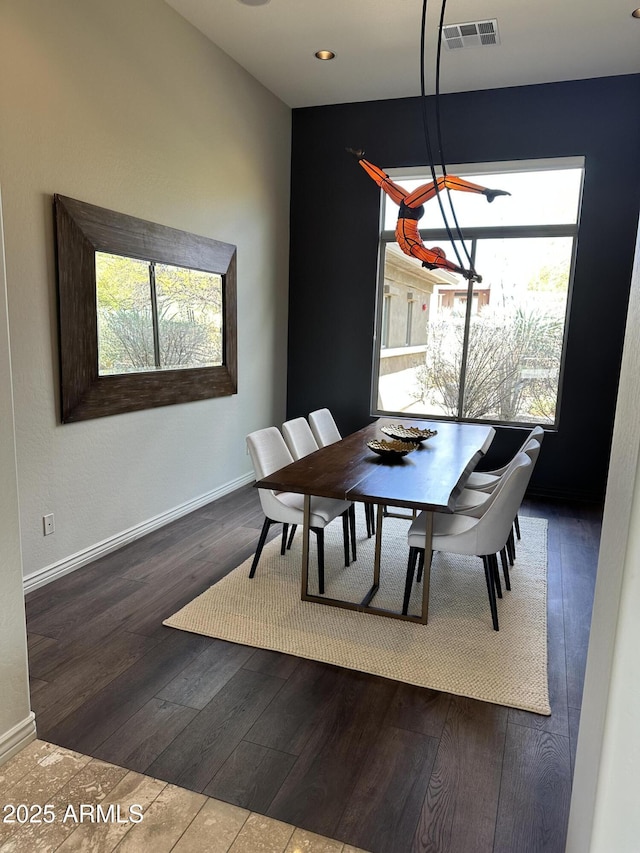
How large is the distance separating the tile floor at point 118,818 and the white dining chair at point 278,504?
1425mm

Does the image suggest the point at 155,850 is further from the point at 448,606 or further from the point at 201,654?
the point at 448,606

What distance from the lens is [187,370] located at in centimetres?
421

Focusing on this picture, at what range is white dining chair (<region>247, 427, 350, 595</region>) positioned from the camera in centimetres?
306

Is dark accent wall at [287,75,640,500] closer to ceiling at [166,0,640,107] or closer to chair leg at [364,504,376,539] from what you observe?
ceiling at [166,0,640,107]

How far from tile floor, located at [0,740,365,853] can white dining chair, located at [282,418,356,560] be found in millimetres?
1973

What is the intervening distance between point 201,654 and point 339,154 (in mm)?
4729

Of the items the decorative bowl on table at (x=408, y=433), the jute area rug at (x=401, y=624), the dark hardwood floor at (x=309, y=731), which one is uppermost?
the decorative bowl on table at (x=408, y=433)

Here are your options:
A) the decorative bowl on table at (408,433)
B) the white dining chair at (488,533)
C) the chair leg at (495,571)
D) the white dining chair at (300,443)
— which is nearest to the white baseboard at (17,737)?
the white dining chair at (488,533)

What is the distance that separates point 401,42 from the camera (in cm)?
422

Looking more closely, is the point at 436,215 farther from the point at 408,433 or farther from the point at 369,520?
the point at 369,520

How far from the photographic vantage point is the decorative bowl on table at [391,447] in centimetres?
338

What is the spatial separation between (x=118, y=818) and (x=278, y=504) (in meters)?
1.68

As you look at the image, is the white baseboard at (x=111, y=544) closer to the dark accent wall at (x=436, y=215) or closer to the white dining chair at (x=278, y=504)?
the white dining chair at (x=278, y=504)

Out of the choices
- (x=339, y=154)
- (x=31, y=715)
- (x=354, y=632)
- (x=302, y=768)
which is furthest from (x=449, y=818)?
(x=339, y=154)
